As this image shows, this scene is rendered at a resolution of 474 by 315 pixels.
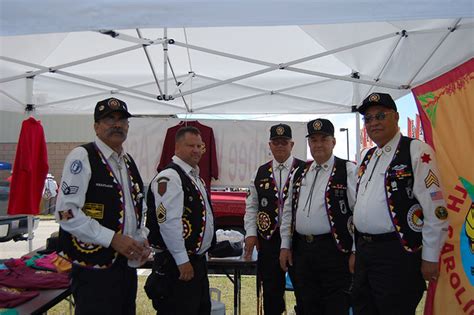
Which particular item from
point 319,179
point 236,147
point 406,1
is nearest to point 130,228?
point 319,179

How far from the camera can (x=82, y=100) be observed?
543 cm

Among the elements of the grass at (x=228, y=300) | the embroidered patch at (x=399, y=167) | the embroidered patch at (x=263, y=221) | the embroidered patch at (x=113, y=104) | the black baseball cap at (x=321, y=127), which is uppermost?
the embroidered patch at (x=113, y=104)

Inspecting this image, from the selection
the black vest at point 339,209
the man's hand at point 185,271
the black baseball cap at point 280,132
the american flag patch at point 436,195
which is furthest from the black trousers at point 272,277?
the american flag patch at point 436,195

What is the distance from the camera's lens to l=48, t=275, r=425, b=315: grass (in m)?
4.66

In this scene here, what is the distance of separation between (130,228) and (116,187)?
248 millimetres

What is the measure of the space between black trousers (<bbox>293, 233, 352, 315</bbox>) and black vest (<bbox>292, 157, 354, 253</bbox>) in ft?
0.20

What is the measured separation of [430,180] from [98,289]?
1803 mm

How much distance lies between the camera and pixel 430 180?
2.10 metres

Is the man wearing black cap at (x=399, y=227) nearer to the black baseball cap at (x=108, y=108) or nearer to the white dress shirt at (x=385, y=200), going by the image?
the white dress shirt at (x=385, y=200)

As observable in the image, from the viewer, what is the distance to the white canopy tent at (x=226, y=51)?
58.9 inches

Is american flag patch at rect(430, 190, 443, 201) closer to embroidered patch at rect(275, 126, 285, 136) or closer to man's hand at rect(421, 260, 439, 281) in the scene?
man's hand at rect(421, 260, 439, 281)

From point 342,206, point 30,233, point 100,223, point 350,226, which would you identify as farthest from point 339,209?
point 30,233

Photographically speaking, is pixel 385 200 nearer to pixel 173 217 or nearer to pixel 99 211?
pixel 173 217

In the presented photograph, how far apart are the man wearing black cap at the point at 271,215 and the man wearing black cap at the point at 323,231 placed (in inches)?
10.2
